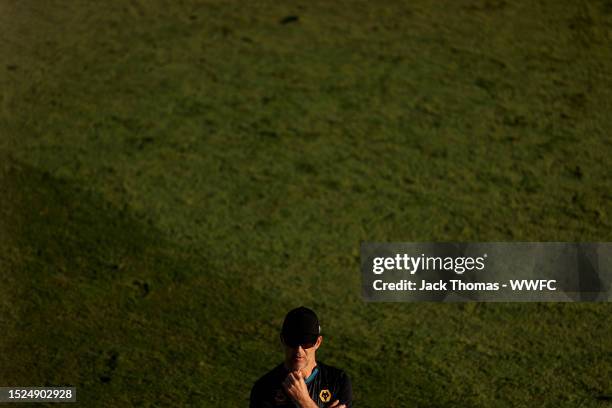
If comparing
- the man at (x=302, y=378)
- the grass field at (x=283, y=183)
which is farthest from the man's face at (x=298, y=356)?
the grass field at (x=283, y=183)

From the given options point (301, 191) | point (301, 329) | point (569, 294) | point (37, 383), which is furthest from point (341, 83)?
point (301, 329)

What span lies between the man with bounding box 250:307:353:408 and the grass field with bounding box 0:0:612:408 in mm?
1009

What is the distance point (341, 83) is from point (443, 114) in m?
0.58

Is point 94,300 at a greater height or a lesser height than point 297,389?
greater

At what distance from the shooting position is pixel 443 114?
422 centimetres

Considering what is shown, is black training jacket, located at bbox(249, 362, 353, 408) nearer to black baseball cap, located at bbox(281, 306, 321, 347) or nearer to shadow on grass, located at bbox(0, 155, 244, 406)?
black baseball cap, located at bbox(281, 306, 321, 347)

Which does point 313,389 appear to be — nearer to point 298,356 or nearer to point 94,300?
point 298,356

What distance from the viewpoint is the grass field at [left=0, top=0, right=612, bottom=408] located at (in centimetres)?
331

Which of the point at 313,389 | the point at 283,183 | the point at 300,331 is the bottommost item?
the point at 313,389

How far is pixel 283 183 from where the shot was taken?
13.0 ft

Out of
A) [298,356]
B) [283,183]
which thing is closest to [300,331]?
[298,356]

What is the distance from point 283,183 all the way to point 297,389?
2.02m

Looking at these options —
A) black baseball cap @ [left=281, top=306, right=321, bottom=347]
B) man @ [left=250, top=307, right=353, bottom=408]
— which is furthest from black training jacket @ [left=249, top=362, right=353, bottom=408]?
black baseball cap @ [left=281, top=306, right=321, bottom=347]

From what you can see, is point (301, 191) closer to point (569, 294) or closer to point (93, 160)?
point (93, 160)
